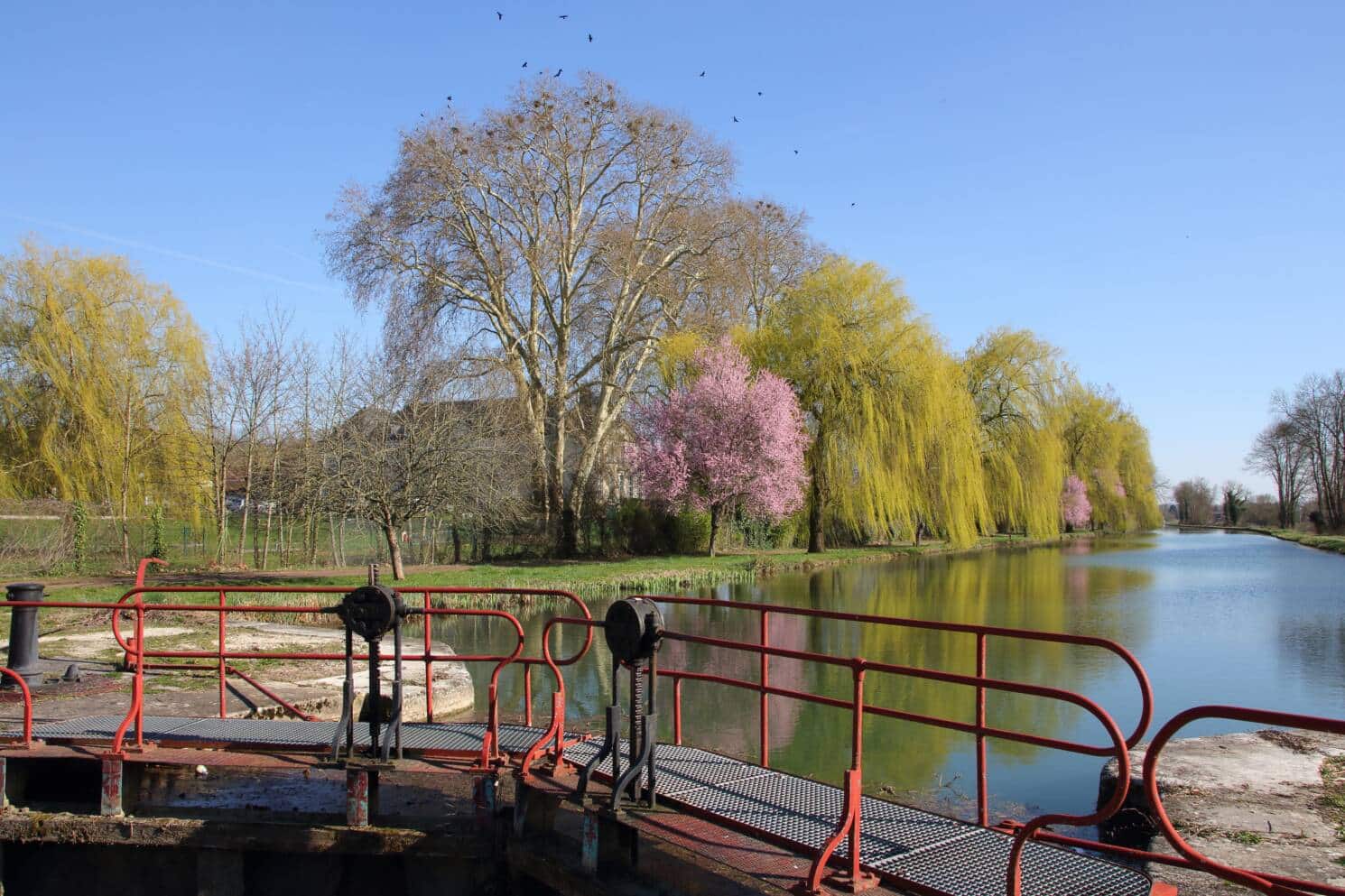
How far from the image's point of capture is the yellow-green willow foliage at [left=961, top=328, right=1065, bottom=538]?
1966 inches

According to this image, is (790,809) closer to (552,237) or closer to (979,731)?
(979,731)

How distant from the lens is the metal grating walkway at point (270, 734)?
7902 mm

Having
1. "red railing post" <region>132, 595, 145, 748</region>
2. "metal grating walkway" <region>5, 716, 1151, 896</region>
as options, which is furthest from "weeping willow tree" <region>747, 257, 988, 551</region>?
"red railing post" <region>132, 595, 145, 748</region>

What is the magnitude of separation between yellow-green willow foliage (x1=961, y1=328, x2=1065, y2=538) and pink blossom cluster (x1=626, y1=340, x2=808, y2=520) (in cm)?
1468

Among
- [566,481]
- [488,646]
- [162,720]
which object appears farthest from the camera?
[566,481]

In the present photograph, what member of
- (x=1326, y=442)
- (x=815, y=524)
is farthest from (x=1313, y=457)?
(x=815, y=524)

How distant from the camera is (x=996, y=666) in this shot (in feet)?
52.2

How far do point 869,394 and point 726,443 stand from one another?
18.5 ft

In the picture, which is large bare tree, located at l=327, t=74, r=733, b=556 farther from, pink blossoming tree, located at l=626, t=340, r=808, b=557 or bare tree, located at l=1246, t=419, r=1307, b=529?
bare tree, located at l=1246, t=419, r=1307, b=529

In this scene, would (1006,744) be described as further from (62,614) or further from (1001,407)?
(1001,407)

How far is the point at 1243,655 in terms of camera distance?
58.9ft

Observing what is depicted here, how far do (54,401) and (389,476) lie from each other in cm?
1505


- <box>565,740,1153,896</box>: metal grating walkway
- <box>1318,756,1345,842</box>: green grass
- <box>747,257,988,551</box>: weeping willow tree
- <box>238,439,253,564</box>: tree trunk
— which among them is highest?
<box>747,257,988,551</box>: weeping willow tree

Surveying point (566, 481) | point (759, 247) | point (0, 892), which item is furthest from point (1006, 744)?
point (566, 481)
